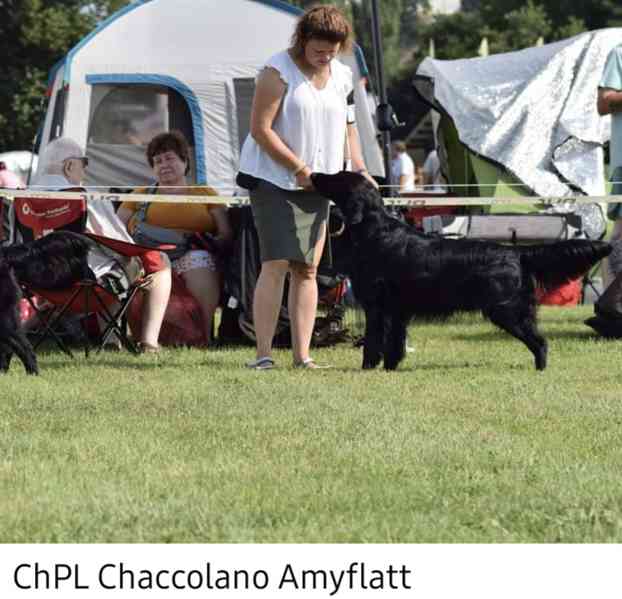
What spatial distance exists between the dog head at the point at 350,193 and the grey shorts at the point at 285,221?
126mm

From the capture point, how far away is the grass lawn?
3145 mm

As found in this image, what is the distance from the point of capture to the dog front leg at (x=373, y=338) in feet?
19.6

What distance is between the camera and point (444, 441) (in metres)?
4.17

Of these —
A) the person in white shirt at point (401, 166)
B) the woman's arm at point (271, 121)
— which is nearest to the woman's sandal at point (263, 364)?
the woman's arm at point (271, 121)

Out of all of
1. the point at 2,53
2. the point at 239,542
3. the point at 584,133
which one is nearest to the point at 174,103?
the point at 584,133

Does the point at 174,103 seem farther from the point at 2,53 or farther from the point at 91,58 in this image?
the point at 2,53

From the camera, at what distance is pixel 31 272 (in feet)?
20.1

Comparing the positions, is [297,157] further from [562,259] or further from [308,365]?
[562,259]

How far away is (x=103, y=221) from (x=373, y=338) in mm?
1818

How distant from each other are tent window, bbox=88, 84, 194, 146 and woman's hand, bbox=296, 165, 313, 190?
4.95 m

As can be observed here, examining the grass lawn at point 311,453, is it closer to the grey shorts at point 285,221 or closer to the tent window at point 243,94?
the grey shorts at point 285,221

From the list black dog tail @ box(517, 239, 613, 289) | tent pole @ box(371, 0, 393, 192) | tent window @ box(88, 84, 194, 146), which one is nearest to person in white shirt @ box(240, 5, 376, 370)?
black dog tail @ box(517, 239, 613, 289)

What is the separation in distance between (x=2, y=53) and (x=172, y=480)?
27584 mm

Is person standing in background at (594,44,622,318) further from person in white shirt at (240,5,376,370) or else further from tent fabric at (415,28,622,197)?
tent fabric at (415,28,622,197)
